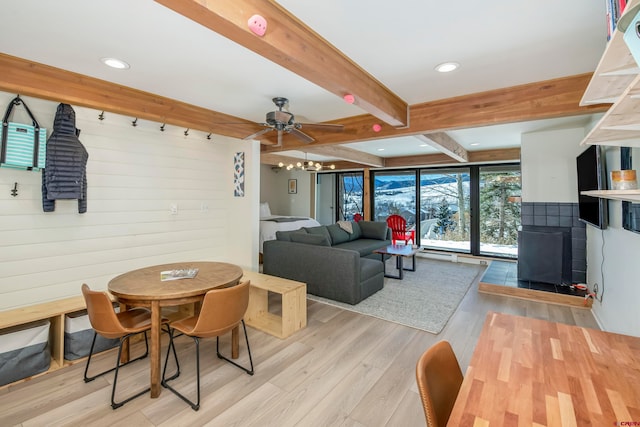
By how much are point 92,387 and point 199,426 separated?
104 centimetres

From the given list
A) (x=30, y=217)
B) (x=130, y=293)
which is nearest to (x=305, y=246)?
(x=130, y=293)

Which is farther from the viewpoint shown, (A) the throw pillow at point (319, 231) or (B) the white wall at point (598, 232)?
(A) the throw pillow at point (319, 231)

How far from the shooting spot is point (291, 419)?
1.89 meters

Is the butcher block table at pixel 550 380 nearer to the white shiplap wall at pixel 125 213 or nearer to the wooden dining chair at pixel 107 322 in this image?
the wooden dining chair at pixel 107 322

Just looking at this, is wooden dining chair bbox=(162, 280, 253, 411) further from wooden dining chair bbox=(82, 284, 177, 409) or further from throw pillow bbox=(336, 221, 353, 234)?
throw pillow bbox=(336, 221, 353, 234)

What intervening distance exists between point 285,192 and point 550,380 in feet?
28.6

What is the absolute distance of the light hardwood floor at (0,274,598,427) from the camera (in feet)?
6.22

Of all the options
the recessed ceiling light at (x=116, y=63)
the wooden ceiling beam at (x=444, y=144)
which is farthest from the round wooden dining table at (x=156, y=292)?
the wooden ceiling beam at (x=444, y=144)

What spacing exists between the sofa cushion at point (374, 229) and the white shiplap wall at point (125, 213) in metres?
3.41

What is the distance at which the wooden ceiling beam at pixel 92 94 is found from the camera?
2.24 m

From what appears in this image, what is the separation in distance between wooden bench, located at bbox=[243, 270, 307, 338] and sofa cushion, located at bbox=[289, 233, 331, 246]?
1163mm

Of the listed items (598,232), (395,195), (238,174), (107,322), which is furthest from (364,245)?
(107,322)

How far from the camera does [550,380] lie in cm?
101

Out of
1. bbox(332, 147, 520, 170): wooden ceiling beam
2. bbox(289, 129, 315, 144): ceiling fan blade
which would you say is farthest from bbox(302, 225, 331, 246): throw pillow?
bbox(332, 147, 520, 170): wooden ceiling beam
